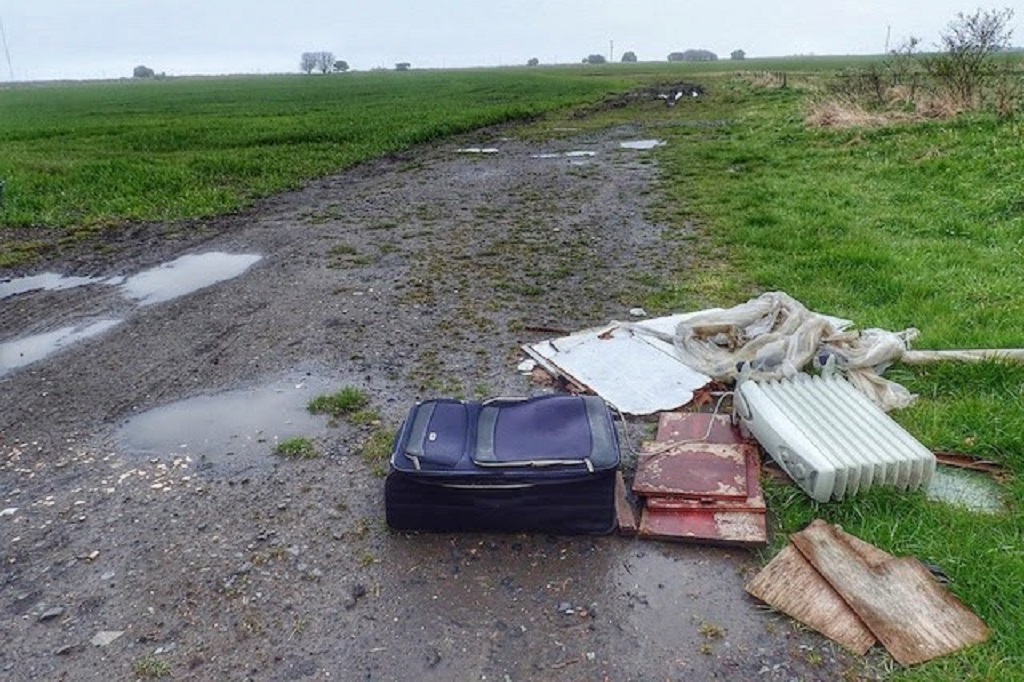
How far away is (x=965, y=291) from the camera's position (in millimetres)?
5055

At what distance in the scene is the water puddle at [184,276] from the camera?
20.5 feet

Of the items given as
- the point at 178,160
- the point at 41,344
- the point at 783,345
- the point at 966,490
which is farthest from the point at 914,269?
the point at 178,160

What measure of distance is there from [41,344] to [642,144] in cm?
1341

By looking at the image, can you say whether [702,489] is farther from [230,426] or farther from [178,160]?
[178,160]

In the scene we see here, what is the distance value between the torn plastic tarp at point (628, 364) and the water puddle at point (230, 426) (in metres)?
1.37

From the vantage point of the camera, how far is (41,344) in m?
5.13

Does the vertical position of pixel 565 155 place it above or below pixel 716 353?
above

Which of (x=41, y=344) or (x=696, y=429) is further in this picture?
(x=41, y=344)

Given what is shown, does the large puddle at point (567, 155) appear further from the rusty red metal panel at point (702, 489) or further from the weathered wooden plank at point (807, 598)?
the weathered wooden plank at point (807, 598)

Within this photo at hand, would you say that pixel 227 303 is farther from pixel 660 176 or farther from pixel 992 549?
pixel 660 176

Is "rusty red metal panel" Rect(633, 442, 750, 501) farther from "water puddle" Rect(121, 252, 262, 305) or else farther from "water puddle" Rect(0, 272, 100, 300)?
"water puddle" Rect(0, 272, 100, 300)

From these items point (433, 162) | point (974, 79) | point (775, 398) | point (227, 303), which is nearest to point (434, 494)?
point (775, 398)

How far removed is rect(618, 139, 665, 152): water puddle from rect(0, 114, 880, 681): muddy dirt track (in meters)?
9.31

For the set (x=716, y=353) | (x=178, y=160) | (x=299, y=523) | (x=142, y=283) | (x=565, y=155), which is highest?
(x=178, y=160)
